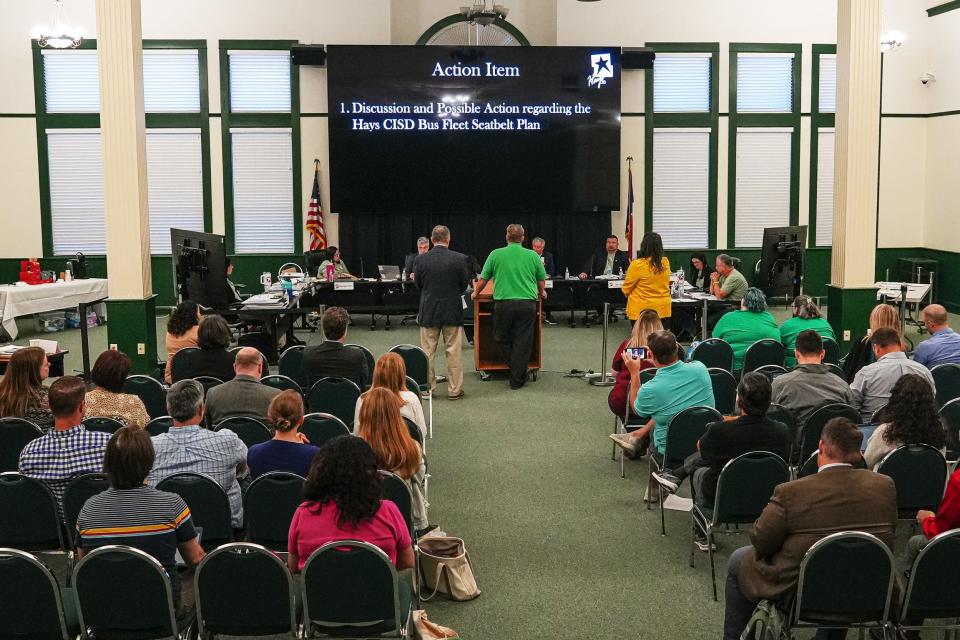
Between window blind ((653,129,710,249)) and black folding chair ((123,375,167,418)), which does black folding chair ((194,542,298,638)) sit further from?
window blind ((653,129,710,249))

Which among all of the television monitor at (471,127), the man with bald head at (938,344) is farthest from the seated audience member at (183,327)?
the television monitor at (471,127)

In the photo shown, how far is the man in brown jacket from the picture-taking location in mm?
3527

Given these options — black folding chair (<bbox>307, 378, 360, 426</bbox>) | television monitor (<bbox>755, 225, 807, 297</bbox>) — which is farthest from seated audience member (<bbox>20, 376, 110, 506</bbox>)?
television monitor (<bbox>755, 225, 807, 297</bbox>)

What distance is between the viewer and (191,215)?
15.3 metres

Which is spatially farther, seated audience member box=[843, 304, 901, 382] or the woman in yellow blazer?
the woman in yellow blazer

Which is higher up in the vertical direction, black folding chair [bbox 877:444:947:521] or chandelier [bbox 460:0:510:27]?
chandelier [bbox 460:0:510:27]

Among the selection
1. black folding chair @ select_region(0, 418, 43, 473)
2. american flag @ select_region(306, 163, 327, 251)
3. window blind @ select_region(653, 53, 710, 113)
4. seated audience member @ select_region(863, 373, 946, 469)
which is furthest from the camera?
window blind @ select_region(653, 53, 710, 113)

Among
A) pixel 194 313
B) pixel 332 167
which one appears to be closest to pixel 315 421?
pixel 194 313

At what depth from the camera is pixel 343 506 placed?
3.50m

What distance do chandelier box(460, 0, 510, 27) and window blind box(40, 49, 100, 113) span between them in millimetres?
5670

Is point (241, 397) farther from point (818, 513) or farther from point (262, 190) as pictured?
point (262, 190)

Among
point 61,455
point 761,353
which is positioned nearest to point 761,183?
point 761,353

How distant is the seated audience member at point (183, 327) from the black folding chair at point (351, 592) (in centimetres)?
422

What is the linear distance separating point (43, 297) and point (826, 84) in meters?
12.0
